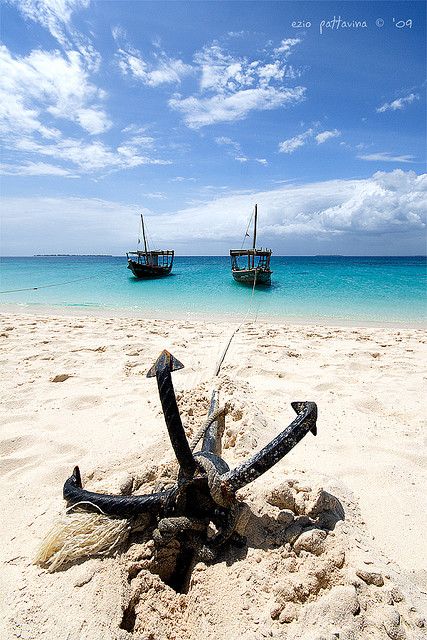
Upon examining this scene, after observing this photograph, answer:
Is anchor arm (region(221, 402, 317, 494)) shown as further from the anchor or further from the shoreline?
the shoreline

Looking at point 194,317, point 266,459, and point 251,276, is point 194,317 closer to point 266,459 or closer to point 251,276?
point 266,459

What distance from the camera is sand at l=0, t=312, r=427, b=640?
1.31 metres

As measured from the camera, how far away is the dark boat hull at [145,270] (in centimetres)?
2789

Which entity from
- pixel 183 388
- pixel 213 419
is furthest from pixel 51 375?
pixel 213 419

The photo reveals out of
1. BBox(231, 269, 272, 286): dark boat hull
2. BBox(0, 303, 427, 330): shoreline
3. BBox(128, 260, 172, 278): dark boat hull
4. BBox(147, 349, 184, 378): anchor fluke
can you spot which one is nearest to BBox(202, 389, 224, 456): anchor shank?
BBox(147, 349, 184, 378): anchor fluke

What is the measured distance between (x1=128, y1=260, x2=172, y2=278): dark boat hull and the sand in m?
24.1

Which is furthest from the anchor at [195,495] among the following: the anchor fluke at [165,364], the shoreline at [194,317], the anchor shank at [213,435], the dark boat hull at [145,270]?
the dark boat hull at [145,270]

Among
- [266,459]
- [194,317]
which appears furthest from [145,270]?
[266,459]

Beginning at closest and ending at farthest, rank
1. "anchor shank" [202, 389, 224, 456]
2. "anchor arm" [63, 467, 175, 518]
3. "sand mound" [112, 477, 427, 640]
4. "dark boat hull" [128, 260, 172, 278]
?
"sand mound" [112, 477, 427, 640] < "anchor arm" [63, 467, 175, 518] < "anchor shank" [202, 389, 224, 456] < "dark boat hull" [128, 260, 172, 278]

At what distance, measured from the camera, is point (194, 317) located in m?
11.2

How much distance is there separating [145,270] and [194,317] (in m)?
19.1

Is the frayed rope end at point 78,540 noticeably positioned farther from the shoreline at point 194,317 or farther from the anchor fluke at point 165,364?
the shoreline at point 194,317

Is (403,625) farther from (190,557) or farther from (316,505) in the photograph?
(190,557)

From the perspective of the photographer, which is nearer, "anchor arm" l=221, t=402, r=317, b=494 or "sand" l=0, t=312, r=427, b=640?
"sand" l=0, t=312, r=427, b=640
